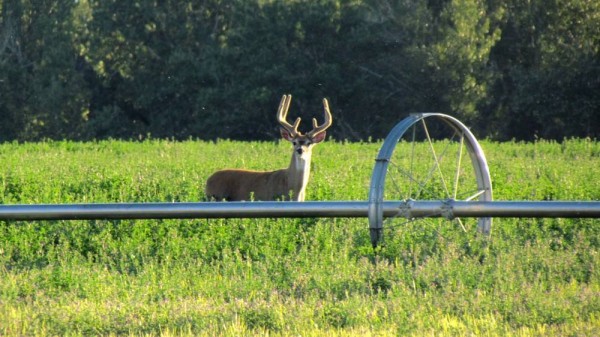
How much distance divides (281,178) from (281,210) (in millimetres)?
5918

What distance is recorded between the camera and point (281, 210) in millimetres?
8516

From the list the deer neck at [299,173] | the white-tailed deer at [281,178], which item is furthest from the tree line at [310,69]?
the deer neck at [299,173]

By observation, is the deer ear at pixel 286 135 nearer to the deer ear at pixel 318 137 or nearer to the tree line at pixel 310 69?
the deer ear at pixel 318 137

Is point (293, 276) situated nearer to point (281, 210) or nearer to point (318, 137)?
point (281, 210)

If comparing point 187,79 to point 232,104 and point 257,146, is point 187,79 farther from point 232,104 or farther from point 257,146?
point 257,146

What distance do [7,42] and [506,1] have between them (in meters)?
25.1

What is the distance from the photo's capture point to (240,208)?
8.55m

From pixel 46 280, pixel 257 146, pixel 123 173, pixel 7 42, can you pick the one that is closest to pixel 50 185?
pixel 123 173

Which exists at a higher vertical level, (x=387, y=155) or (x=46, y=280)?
(x=387, y=155)

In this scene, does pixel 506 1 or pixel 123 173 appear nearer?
pixel 123 173

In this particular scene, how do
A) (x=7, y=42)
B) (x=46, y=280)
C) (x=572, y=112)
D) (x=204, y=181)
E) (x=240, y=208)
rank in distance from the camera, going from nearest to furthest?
(x=240, y=208) → (x=46, y=280) → (x=204, y=181) → (x=572, y=112) → (x=7, y=42)

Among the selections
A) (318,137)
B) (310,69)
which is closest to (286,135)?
(318,137)

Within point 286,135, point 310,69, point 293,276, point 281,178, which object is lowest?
point 293,276

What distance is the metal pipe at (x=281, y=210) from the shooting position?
27.3 feet
